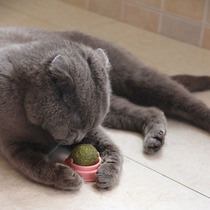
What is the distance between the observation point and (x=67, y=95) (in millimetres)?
1605

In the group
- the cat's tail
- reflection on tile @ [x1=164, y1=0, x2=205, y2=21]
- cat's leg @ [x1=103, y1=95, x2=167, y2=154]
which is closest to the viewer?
cat's leg @ [x1=103, y1=95, x2=167, y2=154]

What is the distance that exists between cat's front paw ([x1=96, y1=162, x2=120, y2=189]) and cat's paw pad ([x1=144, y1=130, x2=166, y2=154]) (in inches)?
10.4

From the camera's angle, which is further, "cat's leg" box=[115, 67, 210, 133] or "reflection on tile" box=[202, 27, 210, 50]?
"reflection on tile" box=[202, 27, 210, 50]

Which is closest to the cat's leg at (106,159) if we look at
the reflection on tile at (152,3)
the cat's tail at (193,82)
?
the cat's tail at (193,82)

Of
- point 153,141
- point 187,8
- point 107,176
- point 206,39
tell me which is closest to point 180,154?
point 153,141

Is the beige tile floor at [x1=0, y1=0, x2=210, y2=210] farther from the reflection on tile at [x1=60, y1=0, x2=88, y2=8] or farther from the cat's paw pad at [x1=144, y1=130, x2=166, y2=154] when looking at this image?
the reflection on tile at [x1=60, y1=0, x2=88, y2=8]

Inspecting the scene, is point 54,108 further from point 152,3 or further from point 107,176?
point 152,3

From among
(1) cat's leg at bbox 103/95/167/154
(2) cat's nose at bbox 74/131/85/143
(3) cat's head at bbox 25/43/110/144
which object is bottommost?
(1) cat's leg at bbox 103/95/167/154

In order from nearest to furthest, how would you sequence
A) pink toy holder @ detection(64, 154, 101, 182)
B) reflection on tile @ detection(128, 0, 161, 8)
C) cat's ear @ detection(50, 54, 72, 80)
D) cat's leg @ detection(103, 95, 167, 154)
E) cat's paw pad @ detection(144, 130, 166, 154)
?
cat's ear @ detection(50, 54, 72, 80) < pink toy holder @ detection(64, 154, 101, 182) < cat's paw pad @ detection(144, 130, 166, 154) < cat's leg @ detection(103, 95, 167, 154) < reflection on tile @ detection(128, 0, 161, 8)

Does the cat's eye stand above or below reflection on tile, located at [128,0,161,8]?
above

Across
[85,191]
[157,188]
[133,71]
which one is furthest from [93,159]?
[133,71]

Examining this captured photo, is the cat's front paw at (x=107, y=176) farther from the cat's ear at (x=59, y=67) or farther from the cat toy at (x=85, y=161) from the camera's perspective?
the cat's ear at (x=59, y=67)

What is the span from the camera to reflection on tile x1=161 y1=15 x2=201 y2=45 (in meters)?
3.32

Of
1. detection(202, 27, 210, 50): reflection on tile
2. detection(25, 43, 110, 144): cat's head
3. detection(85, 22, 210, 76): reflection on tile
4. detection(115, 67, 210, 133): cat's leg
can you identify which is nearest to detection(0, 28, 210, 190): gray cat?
detection(25, 43, 110, 144): cat's head
